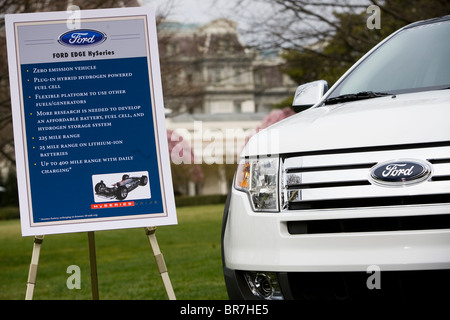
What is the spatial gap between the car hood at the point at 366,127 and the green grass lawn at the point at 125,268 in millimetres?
4139

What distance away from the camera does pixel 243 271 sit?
3.83 m

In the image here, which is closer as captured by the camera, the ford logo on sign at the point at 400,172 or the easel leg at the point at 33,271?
the ford logo on sign at the point at 400,172

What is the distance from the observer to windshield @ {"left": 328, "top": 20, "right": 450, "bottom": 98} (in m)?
4.72

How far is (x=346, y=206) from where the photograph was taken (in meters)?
3.46

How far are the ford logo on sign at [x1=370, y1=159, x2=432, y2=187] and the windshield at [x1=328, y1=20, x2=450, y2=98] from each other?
3.85ft

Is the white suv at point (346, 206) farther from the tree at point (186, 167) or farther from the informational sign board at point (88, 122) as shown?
the tree at point (186, 167)

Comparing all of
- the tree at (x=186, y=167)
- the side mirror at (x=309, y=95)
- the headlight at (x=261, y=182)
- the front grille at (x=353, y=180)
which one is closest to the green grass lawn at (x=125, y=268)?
the side mirror at (x=309, y=95)

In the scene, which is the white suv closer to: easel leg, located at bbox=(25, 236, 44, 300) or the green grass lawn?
easel leg, located at bbox=(25, 236, 44, 300)

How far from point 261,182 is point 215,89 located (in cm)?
5258

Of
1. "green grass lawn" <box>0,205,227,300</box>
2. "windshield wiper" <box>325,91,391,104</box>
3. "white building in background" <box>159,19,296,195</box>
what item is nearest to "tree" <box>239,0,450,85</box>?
"white building in background" <box>159,19,296,195</box>

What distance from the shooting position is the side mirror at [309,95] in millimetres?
4918

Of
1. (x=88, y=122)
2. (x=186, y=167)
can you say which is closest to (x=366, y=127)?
(x=88, y=122)

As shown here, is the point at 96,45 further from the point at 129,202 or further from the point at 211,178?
the point at 211,178
